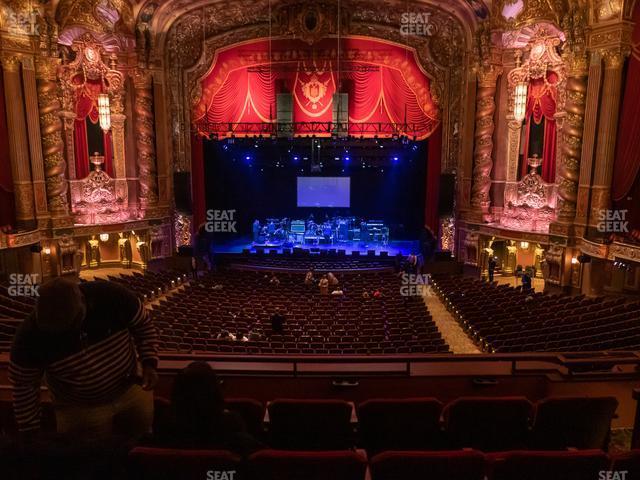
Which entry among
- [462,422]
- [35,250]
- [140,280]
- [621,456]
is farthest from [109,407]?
[35,250]

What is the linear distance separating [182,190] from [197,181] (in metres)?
1.39

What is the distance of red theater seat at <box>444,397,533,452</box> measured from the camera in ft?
11.8

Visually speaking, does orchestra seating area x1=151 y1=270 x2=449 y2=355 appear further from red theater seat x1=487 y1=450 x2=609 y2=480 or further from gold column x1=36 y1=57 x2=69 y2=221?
gold column x1=36 y1=57 x2=69 y2=221

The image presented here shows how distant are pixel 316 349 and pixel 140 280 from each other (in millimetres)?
9166

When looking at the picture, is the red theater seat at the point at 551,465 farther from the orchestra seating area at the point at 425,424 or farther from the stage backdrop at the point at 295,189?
the stage backdrop at the point at 295,189

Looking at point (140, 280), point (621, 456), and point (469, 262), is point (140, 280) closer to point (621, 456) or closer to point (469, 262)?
point (469, 262)

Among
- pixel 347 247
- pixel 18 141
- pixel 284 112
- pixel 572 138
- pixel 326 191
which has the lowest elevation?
pixel 347 247

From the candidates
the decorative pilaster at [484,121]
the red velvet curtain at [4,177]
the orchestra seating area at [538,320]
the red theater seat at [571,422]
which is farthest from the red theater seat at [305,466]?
the decorative pilaster at [484,121]

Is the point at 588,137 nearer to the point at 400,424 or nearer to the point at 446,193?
the point at 446,193

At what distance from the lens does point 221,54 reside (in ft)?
70.5

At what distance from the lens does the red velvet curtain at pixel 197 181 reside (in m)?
22.2

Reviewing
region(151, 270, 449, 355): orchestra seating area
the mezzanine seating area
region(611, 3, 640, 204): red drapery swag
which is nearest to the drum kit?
the mezzanine seating area

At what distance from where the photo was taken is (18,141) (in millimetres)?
16234

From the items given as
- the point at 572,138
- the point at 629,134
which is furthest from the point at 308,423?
the point at 572,138
